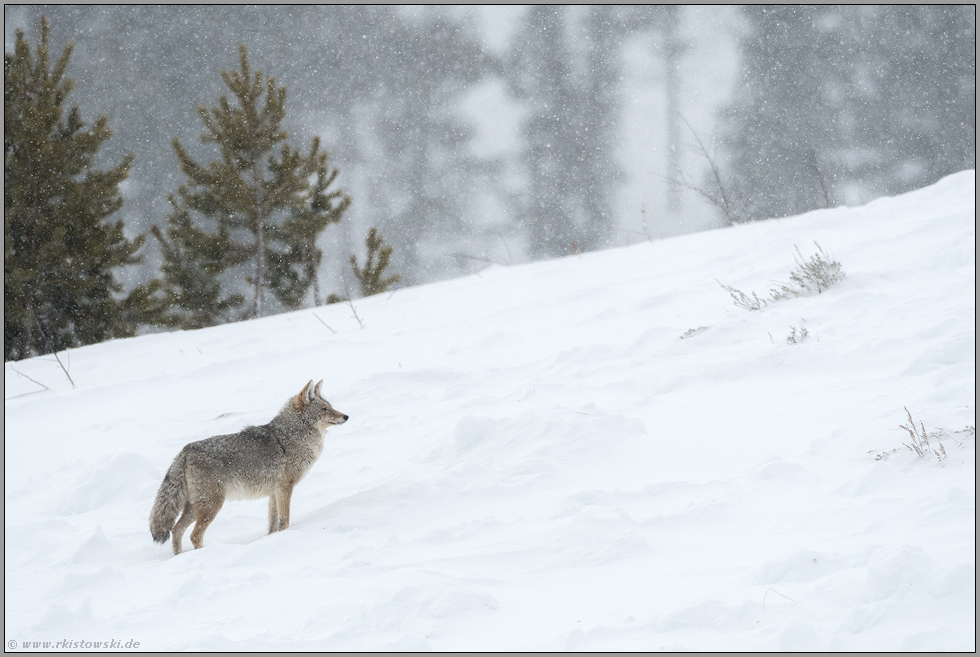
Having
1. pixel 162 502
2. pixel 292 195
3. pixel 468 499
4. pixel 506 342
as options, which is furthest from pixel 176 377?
pixel 292 195

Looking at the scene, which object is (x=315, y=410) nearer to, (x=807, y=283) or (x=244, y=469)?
(x=244, y=469)

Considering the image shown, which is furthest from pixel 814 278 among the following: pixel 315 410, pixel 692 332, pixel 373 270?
pixel 373 270

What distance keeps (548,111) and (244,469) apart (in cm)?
3829

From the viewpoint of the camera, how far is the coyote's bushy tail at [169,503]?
402 centimetres

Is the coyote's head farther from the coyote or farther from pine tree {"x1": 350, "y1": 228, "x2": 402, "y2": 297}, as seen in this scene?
pine tree {"x1": 350, "y1": 228, "x2": 402, "y2": 297}

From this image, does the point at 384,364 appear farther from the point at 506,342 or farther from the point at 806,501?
Result: the point at 806,501

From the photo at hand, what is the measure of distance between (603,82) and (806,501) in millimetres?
43261

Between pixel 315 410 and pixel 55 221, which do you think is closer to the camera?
pixel 315 410

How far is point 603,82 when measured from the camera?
4266cm

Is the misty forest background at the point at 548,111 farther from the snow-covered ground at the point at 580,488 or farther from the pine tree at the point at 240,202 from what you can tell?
the snow-covered ground at the point at 580,488

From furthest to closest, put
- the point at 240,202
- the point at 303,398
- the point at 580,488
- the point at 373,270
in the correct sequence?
the point at 240,202
the point at 373,270
the point at 303,398
the point at 580,488

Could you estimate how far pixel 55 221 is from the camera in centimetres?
1491

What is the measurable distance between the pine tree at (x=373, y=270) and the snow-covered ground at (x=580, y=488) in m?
8.34

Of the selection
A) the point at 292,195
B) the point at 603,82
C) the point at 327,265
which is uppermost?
the point at 603,82
